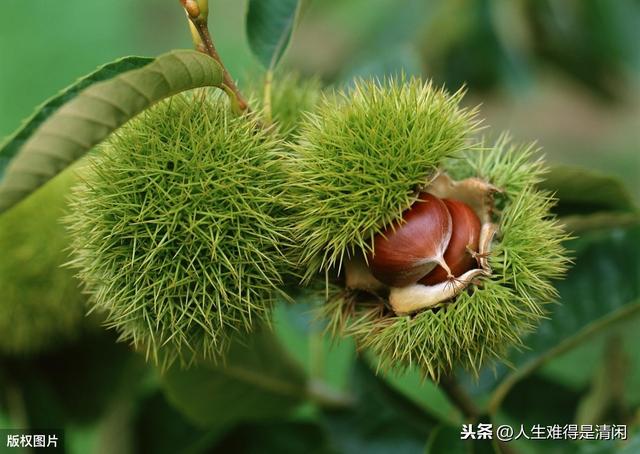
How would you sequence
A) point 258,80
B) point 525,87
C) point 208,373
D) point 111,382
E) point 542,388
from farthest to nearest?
1. point 525,87
2. point 111,382
3. point 542,388
4. point 208,373
5. point 258,80

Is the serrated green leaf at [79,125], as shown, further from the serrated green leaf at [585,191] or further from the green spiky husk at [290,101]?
the serrated green leaf at [585,191]

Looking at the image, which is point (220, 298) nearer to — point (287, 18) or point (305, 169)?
point (305, 169)

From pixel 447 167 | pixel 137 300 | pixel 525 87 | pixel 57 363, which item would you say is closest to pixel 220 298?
pixel 137 300

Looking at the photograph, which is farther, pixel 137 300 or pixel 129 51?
pixel 129 51

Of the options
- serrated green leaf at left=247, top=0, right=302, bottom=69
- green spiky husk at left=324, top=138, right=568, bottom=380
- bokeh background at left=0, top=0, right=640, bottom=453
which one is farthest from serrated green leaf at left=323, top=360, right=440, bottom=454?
serrated green leaf at left=247, top=0, right=302, bottom=69

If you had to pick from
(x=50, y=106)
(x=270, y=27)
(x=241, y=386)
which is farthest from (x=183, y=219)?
(x=241, y=386)

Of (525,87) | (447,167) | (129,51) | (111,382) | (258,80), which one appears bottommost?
(111,382)

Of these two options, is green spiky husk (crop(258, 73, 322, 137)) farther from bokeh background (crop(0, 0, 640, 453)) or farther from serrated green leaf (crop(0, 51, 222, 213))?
serrated green leaf (crop(0, 51, 222, 213))
